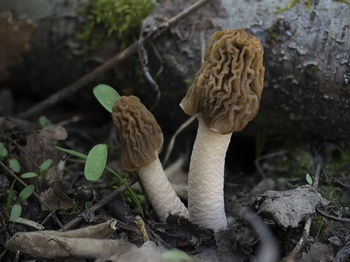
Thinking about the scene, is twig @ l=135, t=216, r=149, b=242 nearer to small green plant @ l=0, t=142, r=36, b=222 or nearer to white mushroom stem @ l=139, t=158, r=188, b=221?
white mushroom stem @ l=139, t=158, r=188, b=221

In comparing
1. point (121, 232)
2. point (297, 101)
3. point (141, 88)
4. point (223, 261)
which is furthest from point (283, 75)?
point (121, 232)

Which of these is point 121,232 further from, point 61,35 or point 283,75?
point 61,35

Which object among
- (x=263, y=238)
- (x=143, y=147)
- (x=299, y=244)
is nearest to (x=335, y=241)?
(x=299, y=244)

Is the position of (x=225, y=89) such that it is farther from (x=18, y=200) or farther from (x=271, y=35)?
(x=18, y=200)

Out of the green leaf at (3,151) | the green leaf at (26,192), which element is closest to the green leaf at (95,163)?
the green leaf at (26,192)

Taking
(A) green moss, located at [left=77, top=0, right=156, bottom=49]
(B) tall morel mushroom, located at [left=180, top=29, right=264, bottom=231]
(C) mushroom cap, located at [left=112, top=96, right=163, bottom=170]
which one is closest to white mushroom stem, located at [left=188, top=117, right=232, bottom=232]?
(B) tall morel mushroom, located at [left=180, top=29, right=264, bottom=231]
